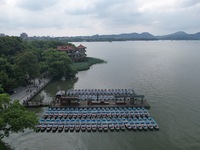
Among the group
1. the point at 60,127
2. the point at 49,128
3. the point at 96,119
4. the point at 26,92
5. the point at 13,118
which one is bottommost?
the point at 49,128

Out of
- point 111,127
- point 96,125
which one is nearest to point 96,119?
point 96,125

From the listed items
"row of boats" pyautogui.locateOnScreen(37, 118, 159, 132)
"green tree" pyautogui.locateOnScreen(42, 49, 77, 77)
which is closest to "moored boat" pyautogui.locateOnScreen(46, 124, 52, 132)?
"row of boats" pyautogui.locateOnScreen(37, 118, 159, 132)

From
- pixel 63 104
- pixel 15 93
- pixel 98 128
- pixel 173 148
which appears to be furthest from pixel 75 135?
pixel 15 93

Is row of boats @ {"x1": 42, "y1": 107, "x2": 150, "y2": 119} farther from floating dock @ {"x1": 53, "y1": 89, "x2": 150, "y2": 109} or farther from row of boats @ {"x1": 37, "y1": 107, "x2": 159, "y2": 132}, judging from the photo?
floating dock @ {"x1": 53, "y1": 89, "x2": 150, "y2": 109}

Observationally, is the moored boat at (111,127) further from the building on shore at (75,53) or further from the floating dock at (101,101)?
the building on shore at (75,53)

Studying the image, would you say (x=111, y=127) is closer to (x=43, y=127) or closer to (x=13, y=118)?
(x=43, y=127)

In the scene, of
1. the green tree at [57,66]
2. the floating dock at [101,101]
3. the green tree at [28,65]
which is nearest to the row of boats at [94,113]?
the floating dock at [101,101]
